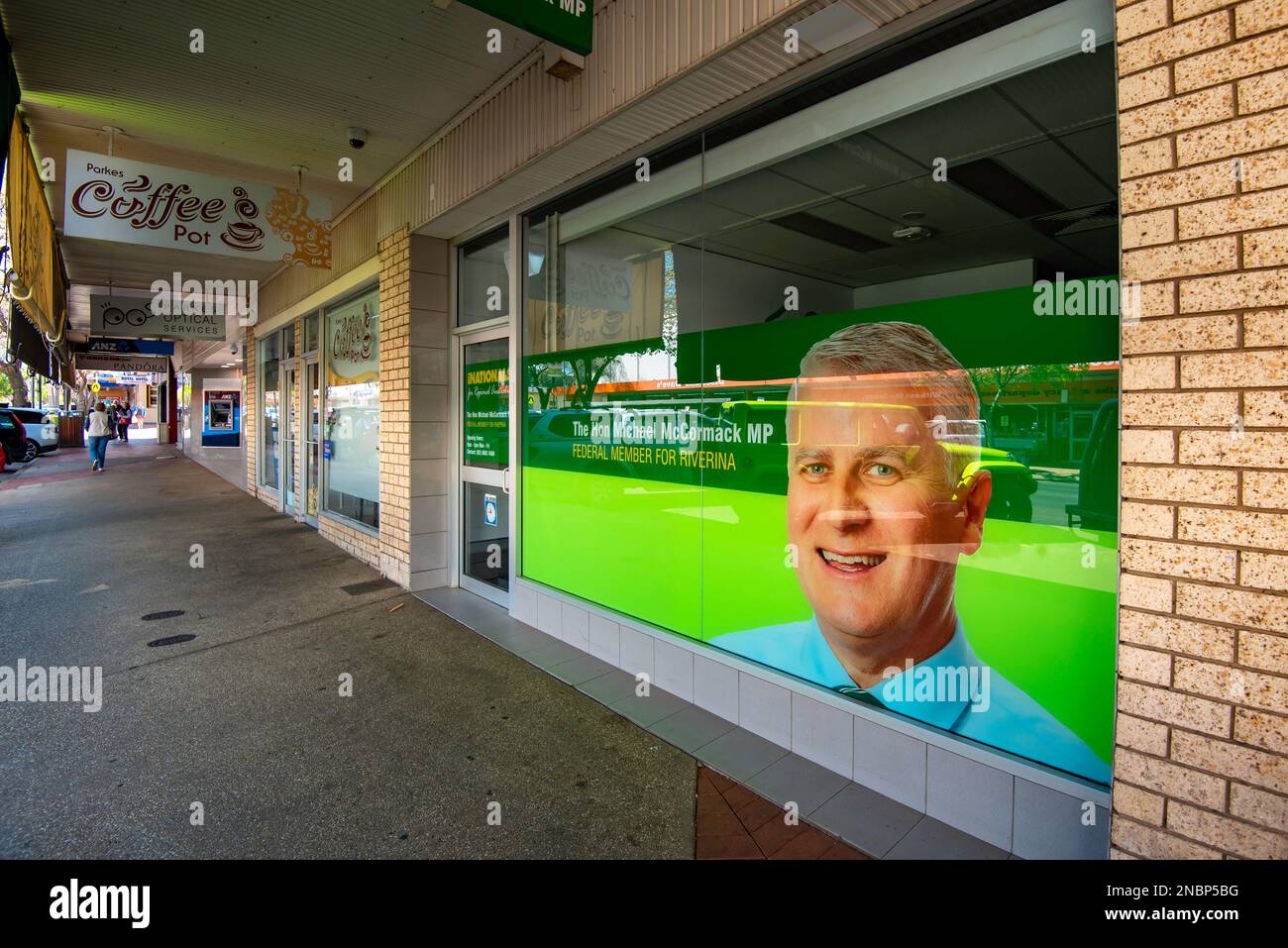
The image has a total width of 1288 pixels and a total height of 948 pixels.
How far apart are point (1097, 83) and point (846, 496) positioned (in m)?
1.70

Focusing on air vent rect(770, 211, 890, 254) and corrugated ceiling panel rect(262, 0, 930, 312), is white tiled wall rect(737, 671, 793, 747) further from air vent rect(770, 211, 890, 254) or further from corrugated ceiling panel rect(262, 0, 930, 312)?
corrugated ceiling panel rect(262, 0, 930, 312)

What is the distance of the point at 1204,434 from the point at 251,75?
5.44 meters

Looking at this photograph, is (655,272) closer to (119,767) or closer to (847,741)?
(847,741)

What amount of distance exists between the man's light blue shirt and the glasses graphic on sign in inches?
479

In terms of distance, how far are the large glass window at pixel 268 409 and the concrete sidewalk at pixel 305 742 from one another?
5514mm

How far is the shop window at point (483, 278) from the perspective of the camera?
5316 mm

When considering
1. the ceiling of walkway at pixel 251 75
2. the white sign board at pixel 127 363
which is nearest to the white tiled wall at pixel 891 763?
the ceiling of walkway at pixel 251 75

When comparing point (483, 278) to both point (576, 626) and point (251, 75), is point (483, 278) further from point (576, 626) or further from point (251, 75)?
point (576, 626)

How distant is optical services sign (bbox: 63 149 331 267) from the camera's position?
464 centimetres

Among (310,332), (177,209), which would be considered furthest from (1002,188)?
(310,332)

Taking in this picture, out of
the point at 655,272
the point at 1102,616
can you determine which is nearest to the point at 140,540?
the point at 655,272

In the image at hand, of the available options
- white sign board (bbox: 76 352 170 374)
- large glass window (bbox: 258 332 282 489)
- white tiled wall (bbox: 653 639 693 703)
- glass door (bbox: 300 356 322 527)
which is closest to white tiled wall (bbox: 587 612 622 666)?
white tiled wall (bbox: 653 639 693 703)

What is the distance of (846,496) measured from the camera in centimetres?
282

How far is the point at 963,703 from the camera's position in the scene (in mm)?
2494
